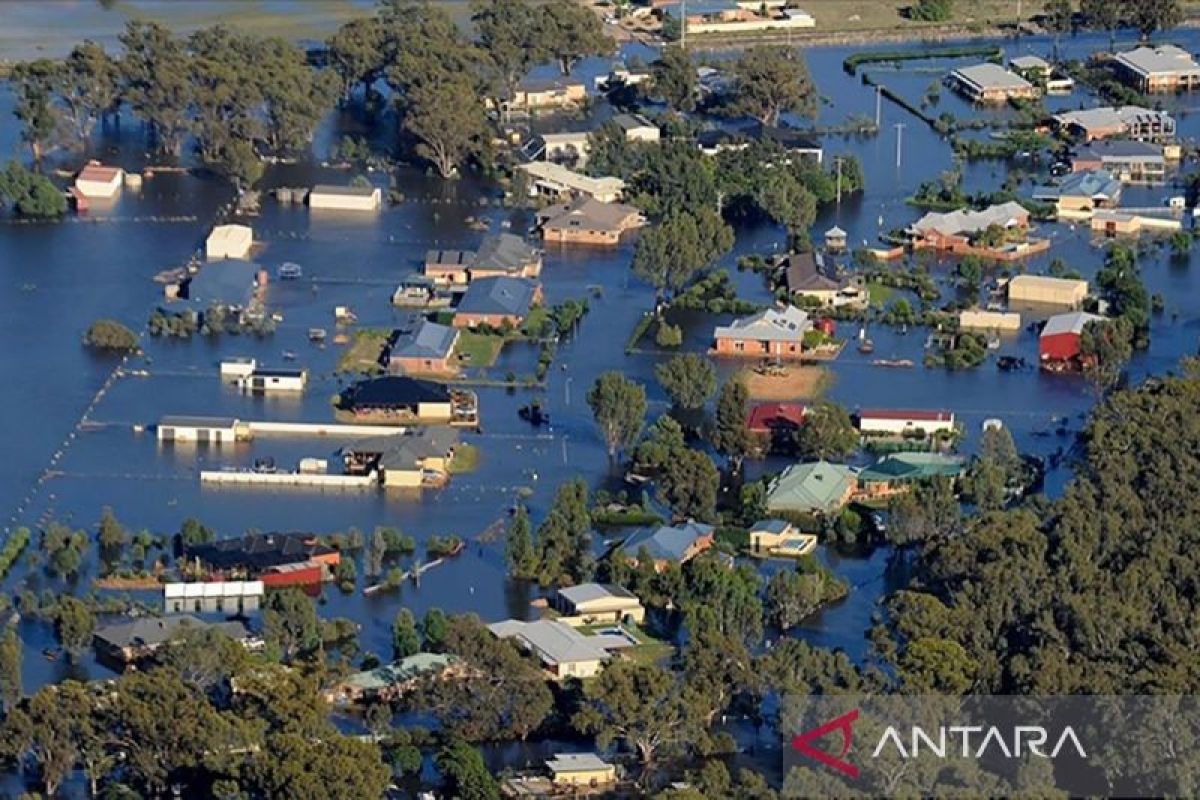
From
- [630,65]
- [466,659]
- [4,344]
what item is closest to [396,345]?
[4,344]

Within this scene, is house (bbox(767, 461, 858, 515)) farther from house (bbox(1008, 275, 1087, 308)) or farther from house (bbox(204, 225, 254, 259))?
house (bbox(204, 225, 254, 259))

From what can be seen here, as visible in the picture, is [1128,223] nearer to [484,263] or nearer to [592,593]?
[484,263]

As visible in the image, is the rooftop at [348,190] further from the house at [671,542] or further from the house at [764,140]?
the house at [671,542]

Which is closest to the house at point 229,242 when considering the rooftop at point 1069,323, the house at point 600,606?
the rooftop at point 1069,323

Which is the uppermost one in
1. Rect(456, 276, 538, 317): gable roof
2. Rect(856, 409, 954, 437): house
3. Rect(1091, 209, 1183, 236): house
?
Rect(456, 276, 538, 317): gable roof

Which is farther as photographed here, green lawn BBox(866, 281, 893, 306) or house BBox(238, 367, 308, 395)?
green lawn BBox(866, 281, 893, 306)

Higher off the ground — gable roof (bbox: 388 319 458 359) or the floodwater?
gable roof (bbox: 388 319 458 359)

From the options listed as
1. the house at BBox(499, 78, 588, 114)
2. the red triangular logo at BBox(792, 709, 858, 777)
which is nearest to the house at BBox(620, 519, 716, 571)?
the red triangular logo at BBox(792, 709, 858, 777)
